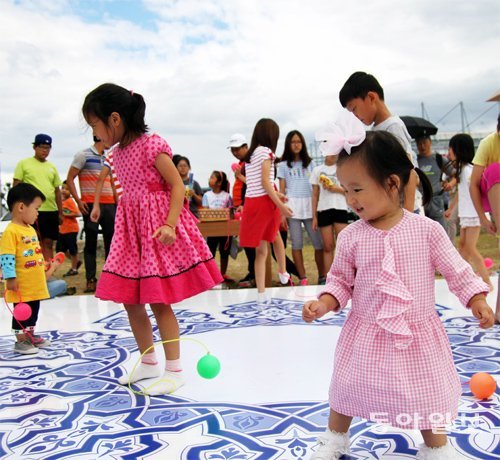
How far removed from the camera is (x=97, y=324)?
3.69 metres

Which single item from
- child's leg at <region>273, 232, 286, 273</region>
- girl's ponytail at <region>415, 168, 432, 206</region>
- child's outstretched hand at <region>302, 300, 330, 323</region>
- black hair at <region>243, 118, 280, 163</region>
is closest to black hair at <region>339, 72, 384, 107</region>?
girl's ponytail at <region>415, 168, 432, 206</region>

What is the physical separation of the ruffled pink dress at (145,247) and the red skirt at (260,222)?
1858 millimetres

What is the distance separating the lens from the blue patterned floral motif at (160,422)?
171 centimetres

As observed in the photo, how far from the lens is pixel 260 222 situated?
14.0 feet

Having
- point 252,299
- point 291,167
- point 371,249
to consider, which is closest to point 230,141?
point 291,167

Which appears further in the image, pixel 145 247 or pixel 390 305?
pixel 145 247

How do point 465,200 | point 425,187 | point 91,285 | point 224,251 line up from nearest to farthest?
point 425,187 → point 465,200 → point 91,285 → point 224,251

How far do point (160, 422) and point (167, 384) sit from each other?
1.09 feet

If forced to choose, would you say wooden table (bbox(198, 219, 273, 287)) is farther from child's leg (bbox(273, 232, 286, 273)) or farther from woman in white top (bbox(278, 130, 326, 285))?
child's leg (bbox(273, 232, 286, 273))

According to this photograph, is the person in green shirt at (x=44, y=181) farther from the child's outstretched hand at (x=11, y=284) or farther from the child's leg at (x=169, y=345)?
the child's leg at (x=169, y=345)

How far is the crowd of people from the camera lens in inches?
57.9

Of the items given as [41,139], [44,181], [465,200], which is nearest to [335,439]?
[465,200]

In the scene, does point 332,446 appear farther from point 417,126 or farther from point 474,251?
point 417,126

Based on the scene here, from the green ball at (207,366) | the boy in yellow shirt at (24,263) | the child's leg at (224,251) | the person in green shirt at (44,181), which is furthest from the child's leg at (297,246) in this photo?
the green ball at (207,366)
